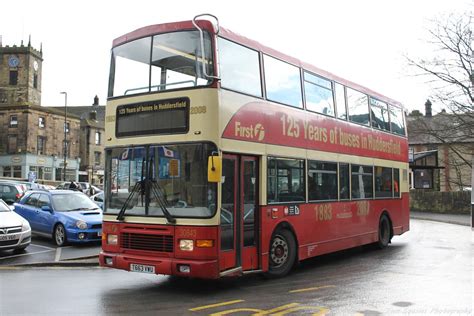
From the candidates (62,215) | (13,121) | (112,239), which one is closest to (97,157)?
(13,121)

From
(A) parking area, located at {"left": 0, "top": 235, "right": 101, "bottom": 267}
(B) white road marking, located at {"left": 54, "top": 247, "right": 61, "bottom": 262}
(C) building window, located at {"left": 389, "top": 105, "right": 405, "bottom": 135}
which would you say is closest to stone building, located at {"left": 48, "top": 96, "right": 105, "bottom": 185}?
(A) parking area, located at {"left": 0, "top": 235, "right": 101, "bottom": 267}

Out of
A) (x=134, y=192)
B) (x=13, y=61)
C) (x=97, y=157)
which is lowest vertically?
(x=134, y=192)

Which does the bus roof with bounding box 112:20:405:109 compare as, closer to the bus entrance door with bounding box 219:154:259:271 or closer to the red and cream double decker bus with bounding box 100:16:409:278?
the red and cream double decker bus with bounding box 100:16:409:278

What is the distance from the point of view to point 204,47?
8.18 meters

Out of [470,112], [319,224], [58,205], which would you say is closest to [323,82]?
[319,224]

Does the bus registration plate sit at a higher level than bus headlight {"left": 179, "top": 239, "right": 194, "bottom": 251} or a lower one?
lower

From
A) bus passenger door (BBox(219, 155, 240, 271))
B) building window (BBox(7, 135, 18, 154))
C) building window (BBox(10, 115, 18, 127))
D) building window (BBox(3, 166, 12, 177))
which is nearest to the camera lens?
bus passenger door (BBox(219, 155, 240, 271))

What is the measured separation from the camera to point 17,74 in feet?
277

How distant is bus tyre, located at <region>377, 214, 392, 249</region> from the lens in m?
14.3

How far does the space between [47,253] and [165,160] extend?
6.32 metres

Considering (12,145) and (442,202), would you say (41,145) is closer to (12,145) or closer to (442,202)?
(12,145)

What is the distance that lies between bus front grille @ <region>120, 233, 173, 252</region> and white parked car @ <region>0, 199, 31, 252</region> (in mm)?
4970

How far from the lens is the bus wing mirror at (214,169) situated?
760 centimetres

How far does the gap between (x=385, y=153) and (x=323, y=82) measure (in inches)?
158
